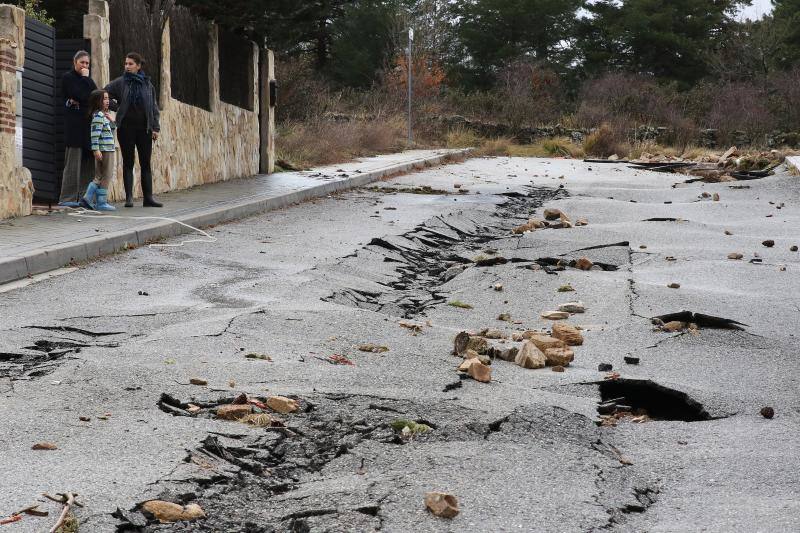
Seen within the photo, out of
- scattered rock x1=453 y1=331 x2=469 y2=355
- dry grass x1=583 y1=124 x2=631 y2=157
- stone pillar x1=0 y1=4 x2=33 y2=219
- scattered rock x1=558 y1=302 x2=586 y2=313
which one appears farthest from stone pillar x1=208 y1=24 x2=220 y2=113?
dry grass x1=583 y1=124 x2=631 y2=157

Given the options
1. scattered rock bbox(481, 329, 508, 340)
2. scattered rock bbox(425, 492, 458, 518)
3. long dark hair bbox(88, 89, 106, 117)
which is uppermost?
long dark hair bbox(88, 89, 106, 117)

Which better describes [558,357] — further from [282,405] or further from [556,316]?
[282,405]

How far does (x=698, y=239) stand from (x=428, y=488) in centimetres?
802

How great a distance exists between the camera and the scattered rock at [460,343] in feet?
18.5

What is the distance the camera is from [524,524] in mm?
3203

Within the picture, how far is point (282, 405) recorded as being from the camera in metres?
4.37

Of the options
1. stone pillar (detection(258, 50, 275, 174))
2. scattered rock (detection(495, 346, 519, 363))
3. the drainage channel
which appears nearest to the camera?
scattered rock (detection(495, 346, 519, 363))

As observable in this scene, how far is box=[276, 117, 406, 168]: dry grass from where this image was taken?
21594 millimetres

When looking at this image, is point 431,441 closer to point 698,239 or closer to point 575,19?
point 698,239

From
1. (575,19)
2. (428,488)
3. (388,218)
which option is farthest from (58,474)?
(575,19)

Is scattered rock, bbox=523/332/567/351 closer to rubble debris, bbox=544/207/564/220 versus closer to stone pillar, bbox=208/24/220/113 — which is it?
rubble debris, bbox=544/207/564/220

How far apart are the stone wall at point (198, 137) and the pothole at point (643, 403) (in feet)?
29.5

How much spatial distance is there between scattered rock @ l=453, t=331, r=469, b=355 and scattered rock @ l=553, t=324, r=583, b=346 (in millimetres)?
681

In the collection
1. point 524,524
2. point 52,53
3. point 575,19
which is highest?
point 575,19
